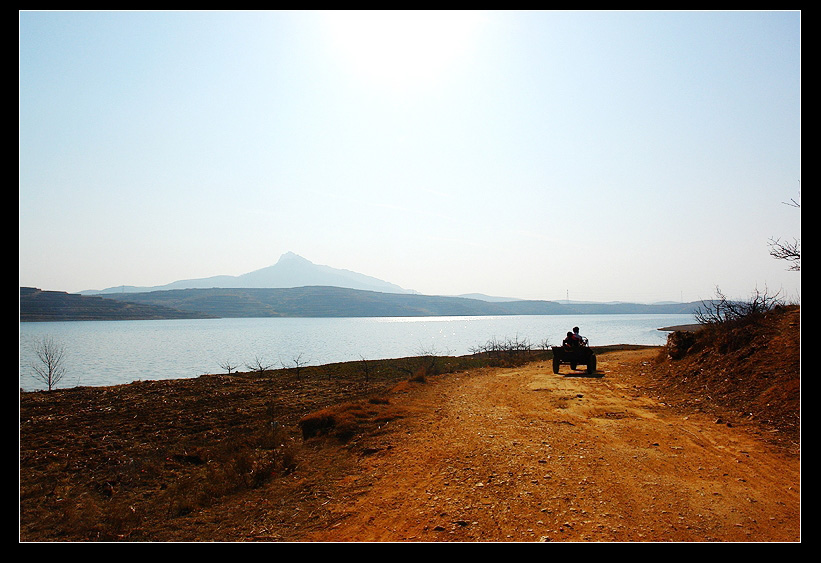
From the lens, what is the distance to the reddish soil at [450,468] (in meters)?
6.15

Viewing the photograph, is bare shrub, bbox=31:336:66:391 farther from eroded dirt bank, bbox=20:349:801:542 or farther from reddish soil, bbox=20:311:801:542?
eroded dirt bank, bbox=20:349:801:542

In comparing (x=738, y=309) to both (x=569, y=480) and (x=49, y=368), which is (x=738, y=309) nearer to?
(x=569, y=480)

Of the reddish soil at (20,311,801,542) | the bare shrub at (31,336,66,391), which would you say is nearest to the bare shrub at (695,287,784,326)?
the reddish soil at (20,311,801,542)

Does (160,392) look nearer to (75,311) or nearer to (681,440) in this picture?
(681,440)

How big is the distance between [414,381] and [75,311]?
202 meters

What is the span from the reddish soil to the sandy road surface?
0.04m

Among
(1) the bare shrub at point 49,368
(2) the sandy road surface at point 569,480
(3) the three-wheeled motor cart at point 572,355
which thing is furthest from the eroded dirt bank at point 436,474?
(1) the bare shrub at point 49,368

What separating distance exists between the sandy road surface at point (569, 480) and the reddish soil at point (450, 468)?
0.12 ft

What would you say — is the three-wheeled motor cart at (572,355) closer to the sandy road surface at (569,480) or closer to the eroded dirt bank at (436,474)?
the eroded dirt bank at (436,474)

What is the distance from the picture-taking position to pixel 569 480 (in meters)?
7.41

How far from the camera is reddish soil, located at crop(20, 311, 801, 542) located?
6152 millimetres
